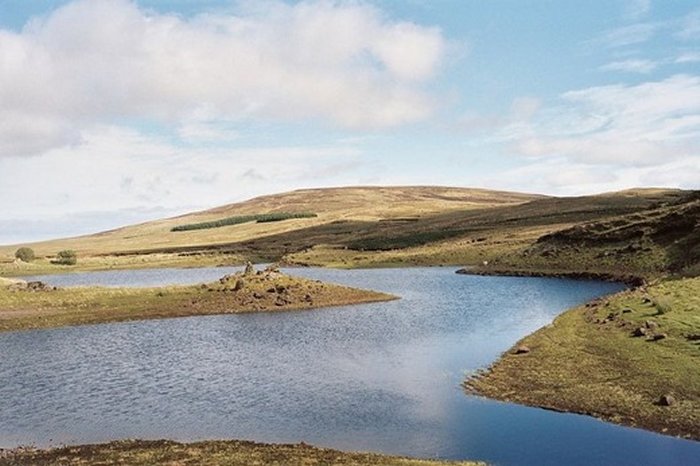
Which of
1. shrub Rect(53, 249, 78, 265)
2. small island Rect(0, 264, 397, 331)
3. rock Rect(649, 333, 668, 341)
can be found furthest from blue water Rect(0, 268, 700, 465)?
shrub Rect(53, 249, 78, 265)

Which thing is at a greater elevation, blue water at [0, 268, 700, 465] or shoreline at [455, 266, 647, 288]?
shoreline at [455, 266, 647, 288]

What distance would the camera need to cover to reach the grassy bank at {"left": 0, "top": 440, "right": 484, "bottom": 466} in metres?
24.7

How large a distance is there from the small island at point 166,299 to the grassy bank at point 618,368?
33.7 m

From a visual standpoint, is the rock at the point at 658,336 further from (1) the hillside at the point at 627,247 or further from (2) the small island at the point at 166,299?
(2) the small island at the point at 166,299

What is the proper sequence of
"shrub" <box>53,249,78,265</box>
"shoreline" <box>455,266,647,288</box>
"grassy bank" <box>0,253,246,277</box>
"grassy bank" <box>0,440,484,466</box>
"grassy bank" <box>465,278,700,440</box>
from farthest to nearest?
"shrub" <box>53,249,78,265</box> < "grassy bank" <box>0,253,246,277</box> < "shoreline" <box>455,266,647,288</box> < "grassy bank" <box>465,278,700,440</box> < "grassy bank" <box>0,440,484,466</box>

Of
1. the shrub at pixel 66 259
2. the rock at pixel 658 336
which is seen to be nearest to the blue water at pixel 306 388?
the rock at pixel 658 336

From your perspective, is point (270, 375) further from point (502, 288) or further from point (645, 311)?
point (502, 288)

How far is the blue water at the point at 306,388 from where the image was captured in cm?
2792

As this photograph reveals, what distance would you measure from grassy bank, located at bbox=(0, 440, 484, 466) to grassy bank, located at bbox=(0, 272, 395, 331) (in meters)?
44.3

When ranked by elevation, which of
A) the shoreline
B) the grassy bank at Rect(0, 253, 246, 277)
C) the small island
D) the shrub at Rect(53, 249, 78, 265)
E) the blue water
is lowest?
the blue water

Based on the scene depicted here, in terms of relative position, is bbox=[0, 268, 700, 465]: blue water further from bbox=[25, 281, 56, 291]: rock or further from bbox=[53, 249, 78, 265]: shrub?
bbox=[53, 249, 78, 265]: shrub

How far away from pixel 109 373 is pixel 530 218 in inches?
6624

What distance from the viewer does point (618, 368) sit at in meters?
37.2

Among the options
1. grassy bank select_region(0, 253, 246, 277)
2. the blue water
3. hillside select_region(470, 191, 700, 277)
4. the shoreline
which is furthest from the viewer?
grassy bank select_region(0, 253, 246, 277)
